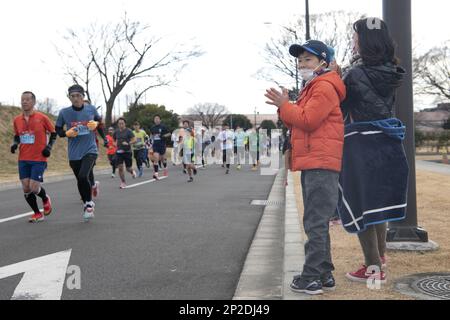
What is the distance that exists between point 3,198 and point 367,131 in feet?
31.4

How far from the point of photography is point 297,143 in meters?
3.58

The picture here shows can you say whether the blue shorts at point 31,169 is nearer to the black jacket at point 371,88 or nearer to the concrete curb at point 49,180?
the black jacket at point 371,88

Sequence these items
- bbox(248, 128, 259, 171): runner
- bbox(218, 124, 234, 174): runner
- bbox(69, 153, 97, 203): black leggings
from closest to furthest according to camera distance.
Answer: bbox(69, 153, 97, 203): black leggings → bbox(218, 124, 234, 174): runner → bbox(248, 128, 259, 171): runner

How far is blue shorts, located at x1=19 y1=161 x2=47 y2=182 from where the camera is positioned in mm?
7445

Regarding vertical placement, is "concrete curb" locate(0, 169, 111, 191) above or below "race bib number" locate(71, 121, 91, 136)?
below

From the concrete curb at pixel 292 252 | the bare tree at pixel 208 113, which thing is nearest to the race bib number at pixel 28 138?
the concrete curb at pixel 292 252

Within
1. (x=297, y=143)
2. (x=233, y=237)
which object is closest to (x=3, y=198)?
(x=233, y=237)

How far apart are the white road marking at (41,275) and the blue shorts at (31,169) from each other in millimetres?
2365

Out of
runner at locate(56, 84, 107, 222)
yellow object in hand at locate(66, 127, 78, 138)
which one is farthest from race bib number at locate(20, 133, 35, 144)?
yellow object in hand at locate(66, 127, 78, 138)

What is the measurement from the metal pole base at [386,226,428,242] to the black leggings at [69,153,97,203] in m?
4.26

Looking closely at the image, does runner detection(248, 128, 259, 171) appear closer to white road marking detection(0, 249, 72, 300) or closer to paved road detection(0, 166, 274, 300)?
paved road detection(0, 166, 274, 300)

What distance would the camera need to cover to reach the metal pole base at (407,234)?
4932 millimetres

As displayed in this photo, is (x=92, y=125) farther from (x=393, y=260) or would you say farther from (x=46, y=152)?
(x=393, y=260)

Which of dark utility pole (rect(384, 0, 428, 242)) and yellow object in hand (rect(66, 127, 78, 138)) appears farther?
yellow object in hand (rect(66, 127, 78, 138))
